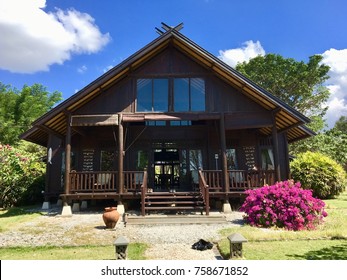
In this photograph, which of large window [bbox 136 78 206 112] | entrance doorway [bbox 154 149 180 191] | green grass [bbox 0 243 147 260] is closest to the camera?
green grass [bbox 0 243 147 260]

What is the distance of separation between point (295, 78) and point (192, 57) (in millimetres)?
24243

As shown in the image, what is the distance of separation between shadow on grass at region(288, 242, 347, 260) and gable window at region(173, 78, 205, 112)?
338 inches

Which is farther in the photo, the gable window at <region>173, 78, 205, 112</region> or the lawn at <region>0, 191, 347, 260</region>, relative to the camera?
the gable window at <region>173, 78, 205, 112</region>

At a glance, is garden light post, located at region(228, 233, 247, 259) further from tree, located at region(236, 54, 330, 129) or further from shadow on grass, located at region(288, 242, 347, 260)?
tree, located at region(236, 54, 330, 129)

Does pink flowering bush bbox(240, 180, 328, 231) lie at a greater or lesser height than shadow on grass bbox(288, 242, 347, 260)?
greater

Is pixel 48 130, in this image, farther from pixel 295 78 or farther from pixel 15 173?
pixel 295 78

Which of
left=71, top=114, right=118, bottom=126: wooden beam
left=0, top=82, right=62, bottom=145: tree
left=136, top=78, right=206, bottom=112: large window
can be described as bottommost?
left=71, top=114, right=118, bottom=126: wooden beam

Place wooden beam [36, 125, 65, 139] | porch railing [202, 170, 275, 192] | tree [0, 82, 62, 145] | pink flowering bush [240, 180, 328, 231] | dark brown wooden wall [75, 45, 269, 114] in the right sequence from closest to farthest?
pink flowering bush [240, 180, 328, 231] < porch railing [202, 170, 275, 192] < wooden beam [36, 125, 65, 139] < dark brown wooden wall [75, 45, 269, 114] < tree [0, 82, 62, 145]

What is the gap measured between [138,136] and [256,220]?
8354mm

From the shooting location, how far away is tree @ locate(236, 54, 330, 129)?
33.8 meters

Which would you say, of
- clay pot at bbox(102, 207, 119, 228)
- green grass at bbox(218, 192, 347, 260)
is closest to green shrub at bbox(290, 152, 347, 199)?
green grass at bbox(218, 192, 347, 260)

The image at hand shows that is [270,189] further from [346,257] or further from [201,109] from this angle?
[201,109]

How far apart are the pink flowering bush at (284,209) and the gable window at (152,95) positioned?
246 inches

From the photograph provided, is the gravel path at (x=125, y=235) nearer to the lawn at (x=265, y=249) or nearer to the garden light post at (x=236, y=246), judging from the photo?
the lawn at (x=265, y=249)
